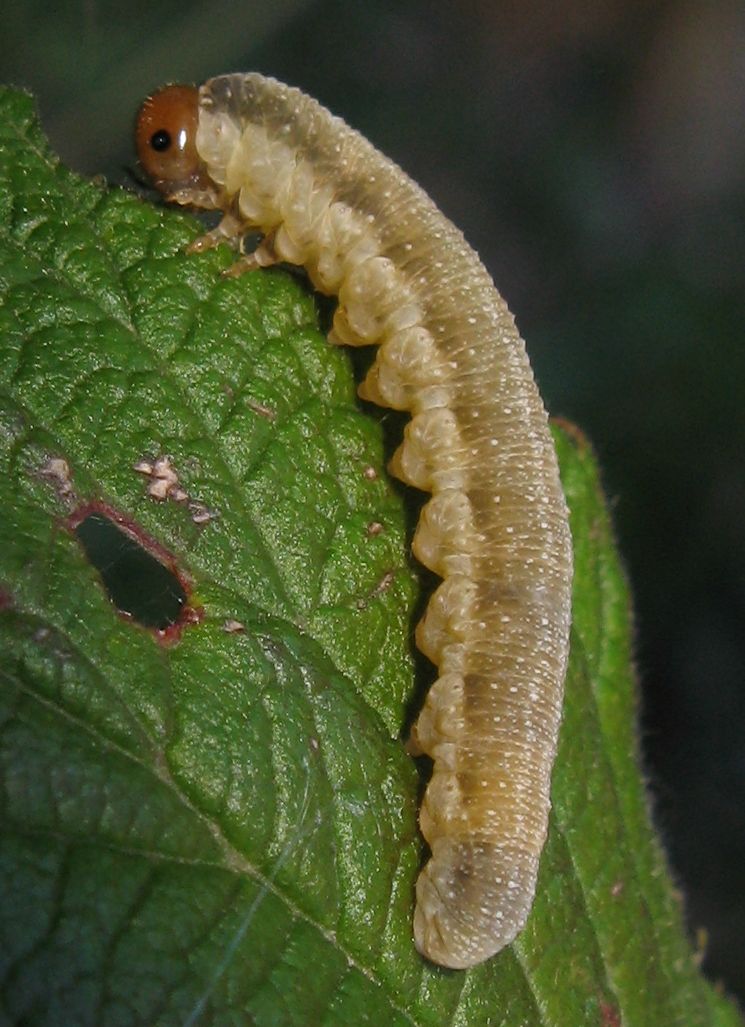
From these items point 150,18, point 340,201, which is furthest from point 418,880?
point 150,18

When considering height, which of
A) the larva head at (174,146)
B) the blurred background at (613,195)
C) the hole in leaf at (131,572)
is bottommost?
the blurred background at (613,195)

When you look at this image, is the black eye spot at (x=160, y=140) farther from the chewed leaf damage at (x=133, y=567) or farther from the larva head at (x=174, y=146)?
the chewed leaf damage at (x=133, y=567)

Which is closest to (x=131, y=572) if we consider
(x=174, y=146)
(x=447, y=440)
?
(x=447, y=440)

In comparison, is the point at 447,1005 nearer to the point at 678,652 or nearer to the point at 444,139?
the point at 678,652

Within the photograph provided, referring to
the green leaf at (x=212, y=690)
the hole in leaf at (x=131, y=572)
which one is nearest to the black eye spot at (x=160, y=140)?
the green leaf at (x=212, y=690)

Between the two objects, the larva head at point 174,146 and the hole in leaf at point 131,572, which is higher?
the larva head at point 174,146

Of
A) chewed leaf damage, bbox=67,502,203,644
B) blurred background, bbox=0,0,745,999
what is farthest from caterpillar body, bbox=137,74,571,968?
blurred background, bbox=0,0,745,999
